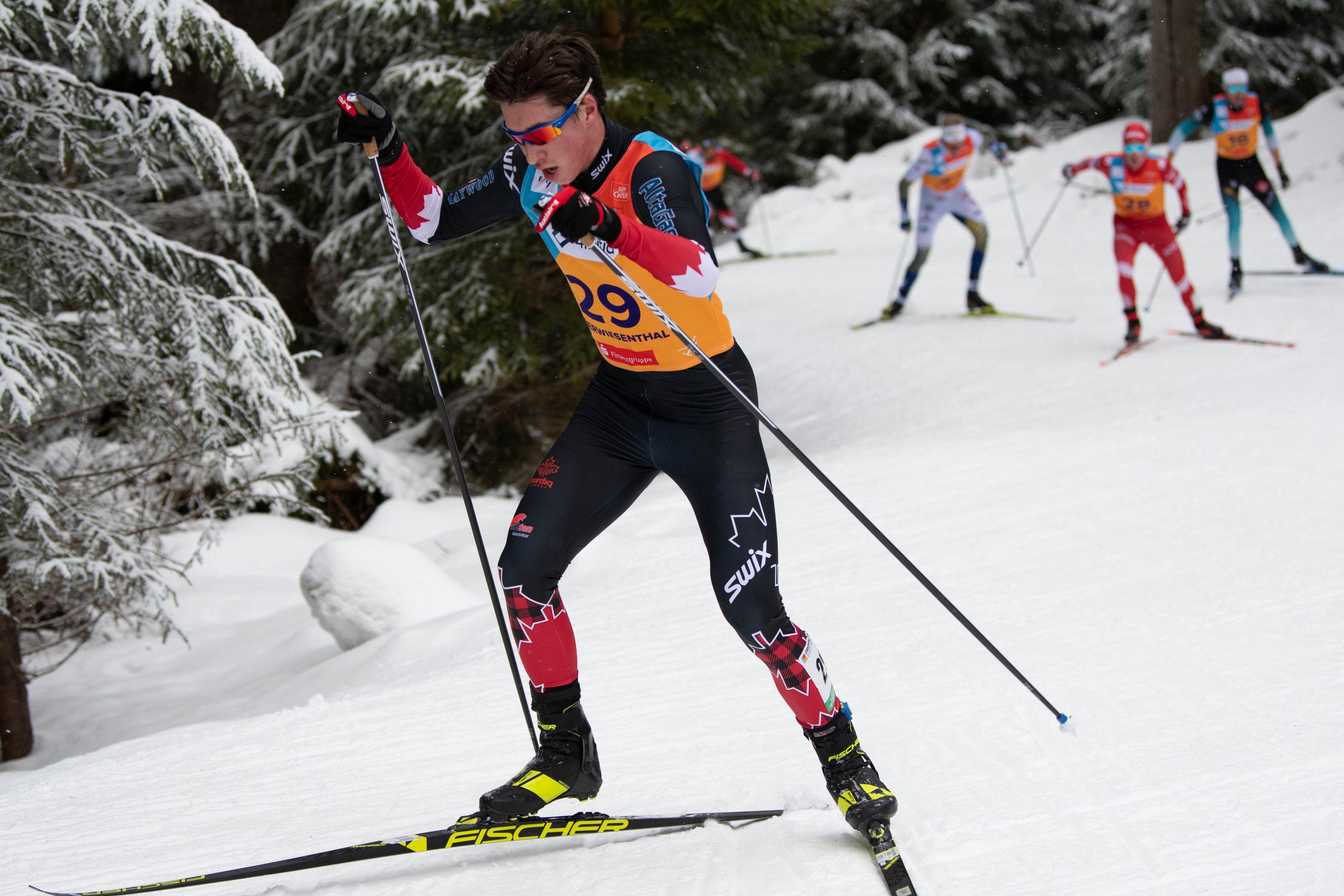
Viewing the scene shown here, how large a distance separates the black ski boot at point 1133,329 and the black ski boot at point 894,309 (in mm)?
2752

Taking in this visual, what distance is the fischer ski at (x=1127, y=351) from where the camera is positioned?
8.58 m

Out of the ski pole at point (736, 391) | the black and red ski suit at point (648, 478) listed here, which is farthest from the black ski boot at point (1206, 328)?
the black and red ski suit at point (648, 478)

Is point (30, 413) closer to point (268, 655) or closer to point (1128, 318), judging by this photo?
point (268, 655)

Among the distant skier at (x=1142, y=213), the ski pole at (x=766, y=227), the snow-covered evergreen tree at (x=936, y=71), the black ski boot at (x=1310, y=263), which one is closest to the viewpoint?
the distant skier at (x=1142, y=213)

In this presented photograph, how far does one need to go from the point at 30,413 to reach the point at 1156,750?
4.75 metres

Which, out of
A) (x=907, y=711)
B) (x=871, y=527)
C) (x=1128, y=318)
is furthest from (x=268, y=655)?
(x=1128, y=318)

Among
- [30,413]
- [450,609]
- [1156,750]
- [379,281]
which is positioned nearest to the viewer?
[1156,750]

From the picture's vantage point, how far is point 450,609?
581 cm

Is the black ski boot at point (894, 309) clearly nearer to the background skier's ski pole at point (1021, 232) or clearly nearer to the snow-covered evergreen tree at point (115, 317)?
the background skier's ski pole at point (1021, 232)

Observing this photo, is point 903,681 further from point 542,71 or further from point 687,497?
point 542,71

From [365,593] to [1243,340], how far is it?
299 inches

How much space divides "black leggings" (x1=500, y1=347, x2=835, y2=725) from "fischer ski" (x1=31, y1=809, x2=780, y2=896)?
385 millimetres

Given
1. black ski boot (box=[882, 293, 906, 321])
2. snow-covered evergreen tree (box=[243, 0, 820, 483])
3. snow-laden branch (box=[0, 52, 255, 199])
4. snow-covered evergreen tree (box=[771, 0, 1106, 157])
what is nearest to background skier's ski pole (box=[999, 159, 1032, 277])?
black ski boot (box=[882, 293, 906, 321])

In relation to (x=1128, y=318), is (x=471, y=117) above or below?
above
